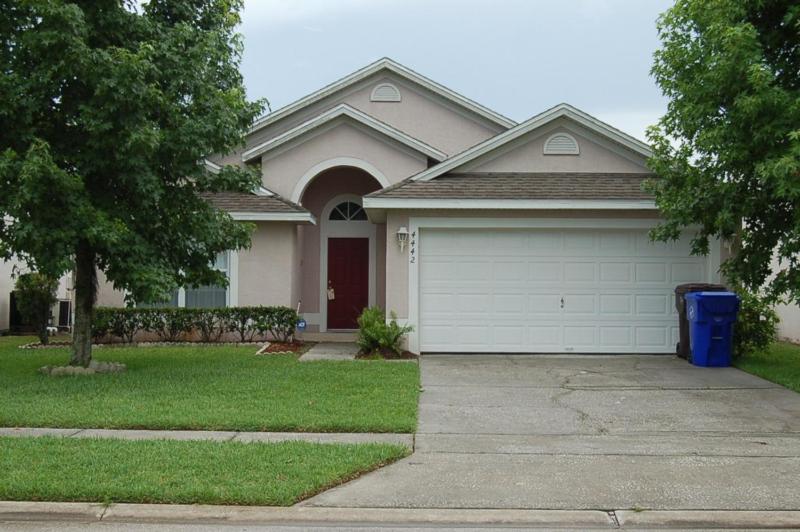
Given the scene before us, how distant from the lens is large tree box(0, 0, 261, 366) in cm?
1062

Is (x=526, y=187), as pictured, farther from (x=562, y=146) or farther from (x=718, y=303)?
(x=718, y=303)

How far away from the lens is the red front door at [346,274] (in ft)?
64.5

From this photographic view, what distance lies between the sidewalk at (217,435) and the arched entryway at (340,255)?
37.3ft

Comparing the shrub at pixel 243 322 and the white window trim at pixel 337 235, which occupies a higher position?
the white window trim at pixel 337 235

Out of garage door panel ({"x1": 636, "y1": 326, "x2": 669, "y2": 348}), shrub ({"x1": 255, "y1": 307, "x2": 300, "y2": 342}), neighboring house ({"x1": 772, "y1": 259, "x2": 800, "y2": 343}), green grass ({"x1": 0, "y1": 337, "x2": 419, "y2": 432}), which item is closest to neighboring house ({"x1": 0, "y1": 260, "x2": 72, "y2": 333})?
green grass ({"x1": 0, "y1": 337, "x2": 419, "y2": 432})

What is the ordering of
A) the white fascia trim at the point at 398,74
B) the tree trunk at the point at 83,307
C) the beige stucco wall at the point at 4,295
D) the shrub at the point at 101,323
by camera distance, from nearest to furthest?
the tree trunk at the point at 83,307 → the shrub at the point at 101,323 → the beige stucco wall at the point at 4,295 → the white fascia trim at the point at 398,74

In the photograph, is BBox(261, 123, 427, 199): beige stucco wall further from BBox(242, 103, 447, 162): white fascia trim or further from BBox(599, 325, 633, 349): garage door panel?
BBox(599, 325, 633, 349): garage door panel

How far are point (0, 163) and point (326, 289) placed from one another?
1023 cm

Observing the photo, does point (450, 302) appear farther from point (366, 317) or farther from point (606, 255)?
point (606, 255)

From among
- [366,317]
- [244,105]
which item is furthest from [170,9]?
[366,317]

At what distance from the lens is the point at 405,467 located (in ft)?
22.7

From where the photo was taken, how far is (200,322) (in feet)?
54.8

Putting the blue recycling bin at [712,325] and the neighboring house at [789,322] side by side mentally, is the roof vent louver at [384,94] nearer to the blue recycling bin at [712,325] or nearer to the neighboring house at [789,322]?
the neighboring house at [789,322]

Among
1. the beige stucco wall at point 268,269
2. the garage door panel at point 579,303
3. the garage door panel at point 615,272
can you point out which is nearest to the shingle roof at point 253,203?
the beige stucco wall at point 268,269
